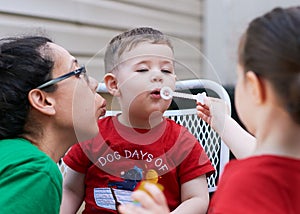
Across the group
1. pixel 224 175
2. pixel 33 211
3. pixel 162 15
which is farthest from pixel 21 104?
pixel 162 15

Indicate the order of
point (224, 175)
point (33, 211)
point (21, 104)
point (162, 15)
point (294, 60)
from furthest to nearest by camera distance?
point (162, 15), point (21, 104), point (33, 211), point (224, 175), point (294, 60)

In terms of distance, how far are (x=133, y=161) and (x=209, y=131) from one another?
44 cm

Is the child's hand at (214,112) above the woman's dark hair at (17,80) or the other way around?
the other way around

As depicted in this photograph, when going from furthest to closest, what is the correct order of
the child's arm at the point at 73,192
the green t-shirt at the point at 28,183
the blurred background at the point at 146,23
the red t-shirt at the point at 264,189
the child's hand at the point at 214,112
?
the blurred background at the point at 146,23 < the child's arm at the point at 73,192 < the child's hand at the point at 214,112 < the green t-shirt at the point at 28,183 < the red t-shirt at the point at 264,189

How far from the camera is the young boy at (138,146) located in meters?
1.69

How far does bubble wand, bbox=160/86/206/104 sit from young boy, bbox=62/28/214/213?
0.01 meters

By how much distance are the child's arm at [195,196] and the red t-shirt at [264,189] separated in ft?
2.13

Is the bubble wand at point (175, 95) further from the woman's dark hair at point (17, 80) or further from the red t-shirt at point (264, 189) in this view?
the red t-shirt at point (264, 189)

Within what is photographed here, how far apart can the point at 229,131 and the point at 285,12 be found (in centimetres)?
61

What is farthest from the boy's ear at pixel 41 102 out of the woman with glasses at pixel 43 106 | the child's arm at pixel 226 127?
the child's arm at pixel 226 127

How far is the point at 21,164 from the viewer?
1.50 metres

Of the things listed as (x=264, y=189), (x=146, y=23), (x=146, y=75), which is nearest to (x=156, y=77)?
(x=146, y=75)

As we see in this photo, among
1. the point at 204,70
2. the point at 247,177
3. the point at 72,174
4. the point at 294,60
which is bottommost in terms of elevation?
the point at 204,70

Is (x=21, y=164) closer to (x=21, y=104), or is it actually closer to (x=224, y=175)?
(x=21, y=104)
